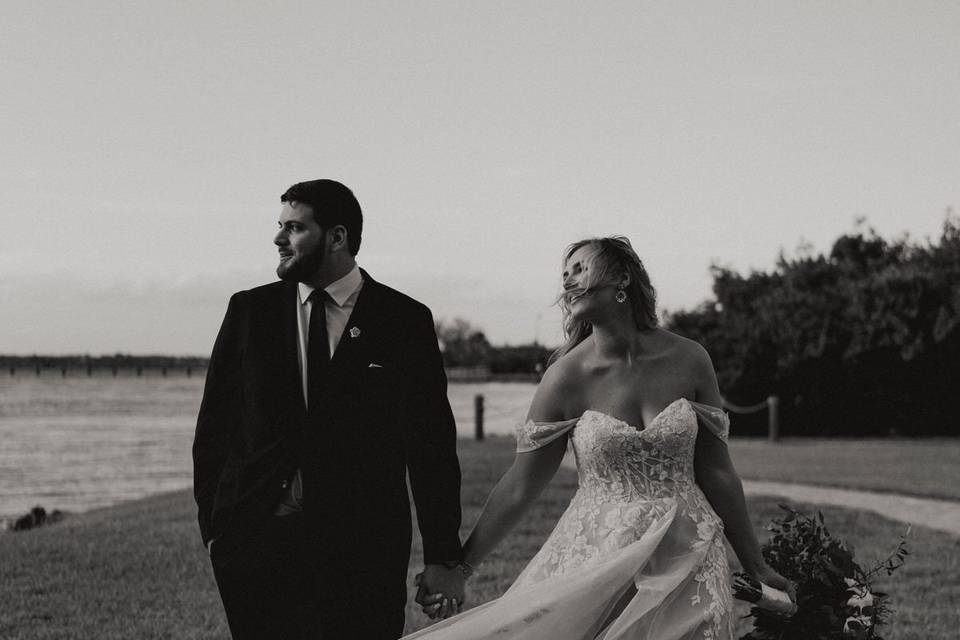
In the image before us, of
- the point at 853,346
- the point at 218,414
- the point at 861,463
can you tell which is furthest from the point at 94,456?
the point at 218,414

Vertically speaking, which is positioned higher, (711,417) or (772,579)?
(711,417)

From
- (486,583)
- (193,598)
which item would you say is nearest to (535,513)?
(486,583)

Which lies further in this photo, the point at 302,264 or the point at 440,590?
the point at 440,590

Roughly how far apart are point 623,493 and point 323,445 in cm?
123

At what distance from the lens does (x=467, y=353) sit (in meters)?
100

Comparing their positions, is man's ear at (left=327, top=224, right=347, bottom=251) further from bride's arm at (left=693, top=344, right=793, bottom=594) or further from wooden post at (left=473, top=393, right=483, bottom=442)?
wooden post at (left=473, top=393, right=483, bottom=442)

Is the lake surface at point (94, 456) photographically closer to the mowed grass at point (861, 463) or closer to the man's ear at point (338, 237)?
the man's ear at point (338, 237)

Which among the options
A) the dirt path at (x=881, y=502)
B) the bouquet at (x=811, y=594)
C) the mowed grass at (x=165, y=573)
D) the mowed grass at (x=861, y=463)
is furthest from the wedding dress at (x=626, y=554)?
the mowed grass at (x=861, y=463)

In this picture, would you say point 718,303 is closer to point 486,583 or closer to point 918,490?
point 918,490

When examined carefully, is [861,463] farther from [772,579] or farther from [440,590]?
[440,590]

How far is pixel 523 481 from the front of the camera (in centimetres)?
449

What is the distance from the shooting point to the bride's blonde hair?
4211 mm

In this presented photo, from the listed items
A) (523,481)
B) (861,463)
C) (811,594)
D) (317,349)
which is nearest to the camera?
(317,349)

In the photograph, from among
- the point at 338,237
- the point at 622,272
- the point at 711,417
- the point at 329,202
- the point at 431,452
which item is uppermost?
the point at 329,202
